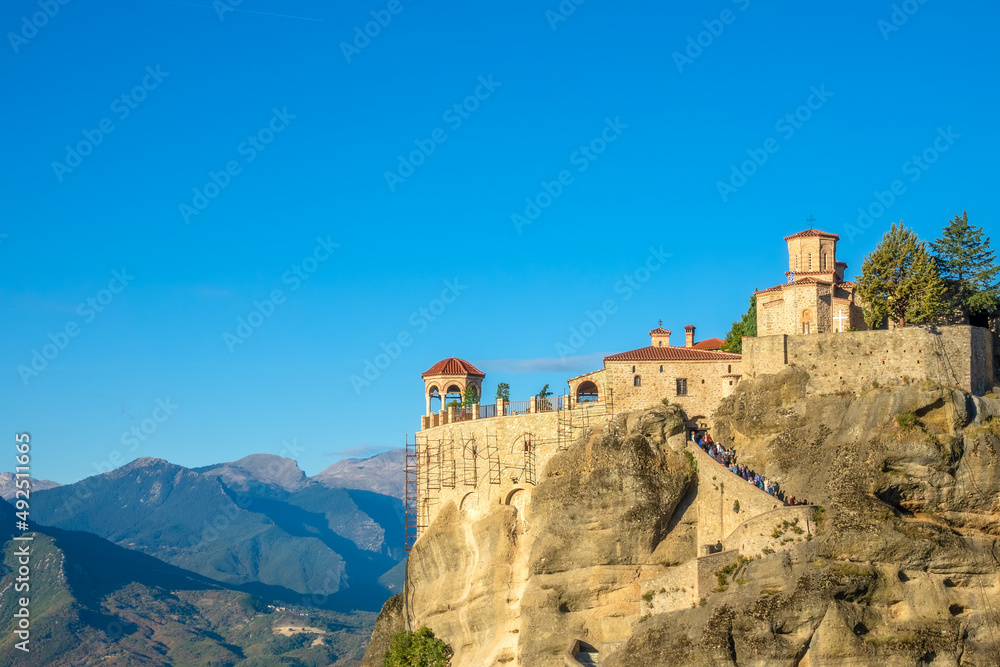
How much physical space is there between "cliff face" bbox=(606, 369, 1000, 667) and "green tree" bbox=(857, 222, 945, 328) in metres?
6.45

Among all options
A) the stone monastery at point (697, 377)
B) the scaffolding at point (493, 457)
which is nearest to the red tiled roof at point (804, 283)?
the stone monastery at point (697, 377)

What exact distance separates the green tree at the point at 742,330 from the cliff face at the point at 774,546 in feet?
35.0

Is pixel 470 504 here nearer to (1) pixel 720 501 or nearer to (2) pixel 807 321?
(1) pixel 720 501

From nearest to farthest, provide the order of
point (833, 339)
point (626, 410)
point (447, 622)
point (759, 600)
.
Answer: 1. point (759, 600)
2. point (833, 339)
3. point (626, 410)
4. point (447, 622)

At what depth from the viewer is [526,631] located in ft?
214

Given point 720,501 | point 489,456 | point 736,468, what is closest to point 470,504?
point 489,456

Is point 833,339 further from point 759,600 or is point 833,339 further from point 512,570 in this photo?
point 512,570

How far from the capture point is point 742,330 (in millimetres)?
76562

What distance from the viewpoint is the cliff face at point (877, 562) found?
51.7 m

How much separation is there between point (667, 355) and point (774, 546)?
1619cm

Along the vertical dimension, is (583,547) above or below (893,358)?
below

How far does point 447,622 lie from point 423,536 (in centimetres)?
608

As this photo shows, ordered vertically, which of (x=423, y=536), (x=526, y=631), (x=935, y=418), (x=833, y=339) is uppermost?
(x=833, y=339)

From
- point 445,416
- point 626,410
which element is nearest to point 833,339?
point 626,410
